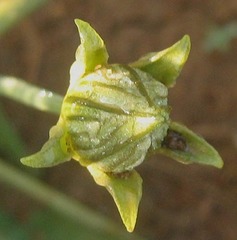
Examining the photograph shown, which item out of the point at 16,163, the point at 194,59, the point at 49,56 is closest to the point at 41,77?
the point at 49,56

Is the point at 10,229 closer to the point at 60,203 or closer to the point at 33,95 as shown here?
the point at 60,203

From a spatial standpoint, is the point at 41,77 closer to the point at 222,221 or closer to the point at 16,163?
the point at 16,163

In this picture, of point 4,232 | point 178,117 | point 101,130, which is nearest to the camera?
point 101,130

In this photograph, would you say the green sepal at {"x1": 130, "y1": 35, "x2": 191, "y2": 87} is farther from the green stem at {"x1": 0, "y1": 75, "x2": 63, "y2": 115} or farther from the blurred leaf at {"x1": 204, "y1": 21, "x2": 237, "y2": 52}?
the blurred leaf at {"x1": 204, "y1": 21, "x2": 237, "y2": 52}

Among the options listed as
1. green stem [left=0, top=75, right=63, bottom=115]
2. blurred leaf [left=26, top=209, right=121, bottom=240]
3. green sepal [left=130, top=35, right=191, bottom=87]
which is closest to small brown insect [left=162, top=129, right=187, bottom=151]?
green sepal [left=130, top=35, right=191, bottom=87]

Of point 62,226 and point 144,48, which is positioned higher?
point 144,48

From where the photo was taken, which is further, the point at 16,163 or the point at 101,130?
the point at 16,163

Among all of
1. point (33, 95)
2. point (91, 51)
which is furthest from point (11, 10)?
point (91, 51)
